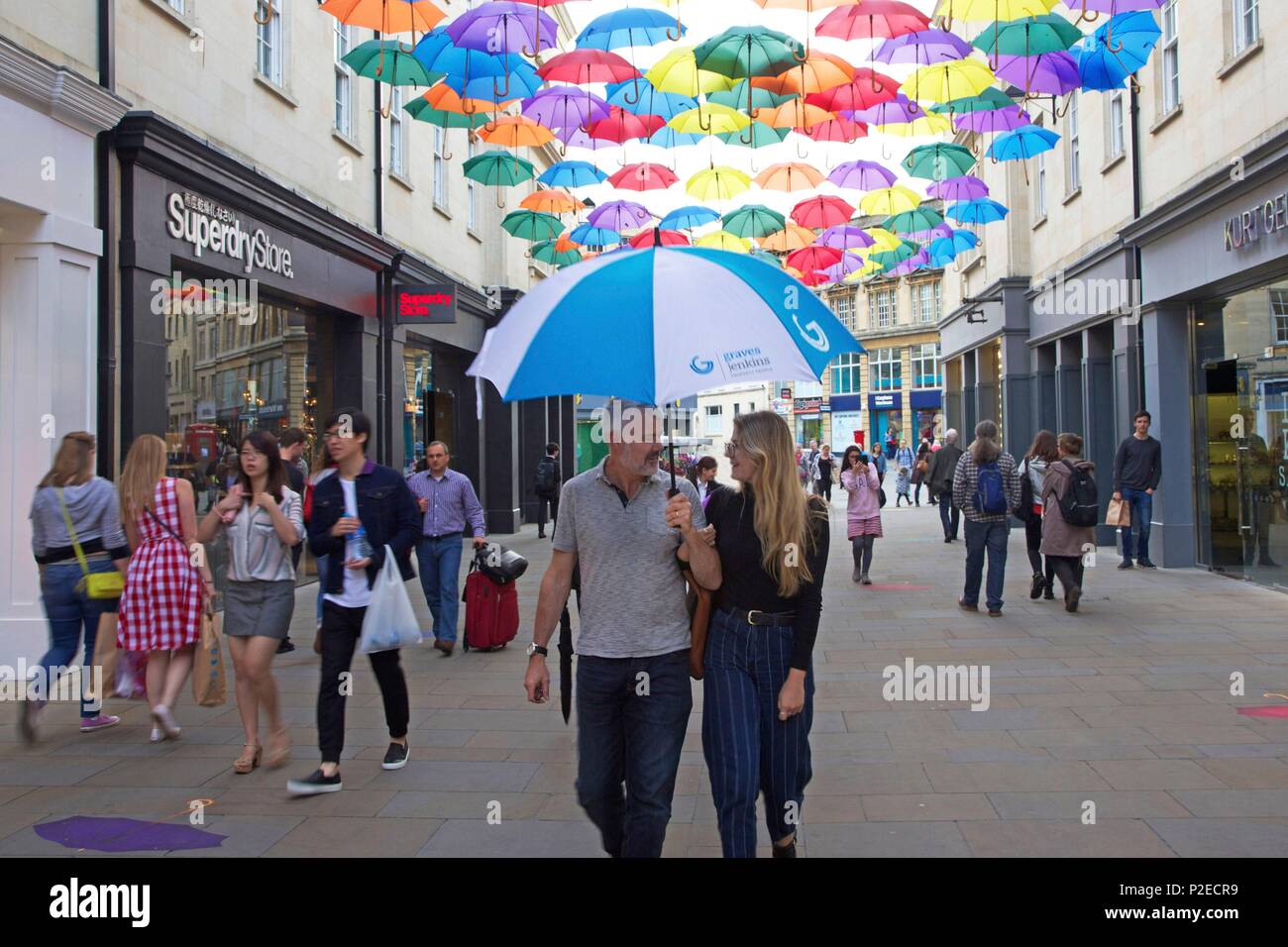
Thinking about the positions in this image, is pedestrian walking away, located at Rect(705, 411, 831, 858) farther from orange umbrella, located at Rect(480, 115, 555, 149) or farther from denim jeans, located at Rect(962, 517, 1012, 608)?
orange umbrella, located at Rect(480, 115, 555, 149)

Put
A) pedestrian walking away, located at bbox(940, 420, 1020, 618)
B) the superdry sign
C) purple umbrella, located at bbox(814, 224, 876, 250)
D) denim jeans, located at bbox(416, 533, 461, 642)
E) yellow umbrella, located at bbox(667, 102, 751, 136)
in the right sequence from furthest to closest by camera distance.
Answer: purple umbrella, located at bbox(814, 224, 876, 250) → the superdry sign → yellow umbrella, located at bbox(667, 102, 751, 136) → pedestrian walking away, located at bbox(940, 420, 1020, 618) → denim jeans, located at bbox(416, 533, 461, 642)

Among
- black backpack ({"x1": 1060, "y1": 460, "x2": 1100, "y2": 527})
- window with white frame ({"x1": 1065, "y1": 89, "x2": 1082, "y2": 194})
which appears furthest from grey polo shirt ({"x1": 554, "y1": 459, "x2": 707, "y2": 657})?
window with white frame ({"x1": 1065, "y1": 89, "x2": 1082, "y2": 194})

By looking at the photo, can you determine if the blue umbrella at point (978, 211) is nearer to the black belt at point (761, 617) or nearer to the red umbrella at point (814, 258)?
the red umbrella at point (814, 258)

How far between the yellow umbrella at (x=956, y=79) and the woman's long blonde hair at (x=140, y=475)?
370 inches

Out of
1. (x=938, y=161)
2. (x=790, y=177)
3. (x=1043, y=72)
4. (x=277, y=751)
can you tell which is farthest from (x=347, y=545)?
(x=790, y=177)

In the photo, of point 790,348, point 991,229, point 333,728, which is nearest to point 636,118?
point 333,728

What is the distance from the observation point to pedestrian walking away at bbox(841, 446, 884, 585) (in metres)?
13.1

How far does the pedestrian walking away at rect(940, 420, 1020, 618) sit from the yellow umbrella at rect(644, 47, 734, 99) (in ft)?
17.0

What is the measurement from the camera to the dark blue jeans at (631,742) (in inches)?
144

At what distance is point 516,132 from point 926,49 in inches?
198

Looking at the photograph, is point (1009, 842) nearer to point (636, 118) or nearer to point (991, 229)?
point (636, 118)

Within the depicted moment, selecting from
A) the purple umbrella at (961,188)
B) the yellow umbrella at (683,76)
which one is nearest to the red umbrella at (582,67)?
the yellow umbrella at (683,76)

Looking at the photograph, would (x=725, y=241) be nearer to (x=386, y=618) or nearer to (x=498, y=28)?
(x=498, y=28)

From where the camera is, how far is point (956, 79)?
40.2 ft
